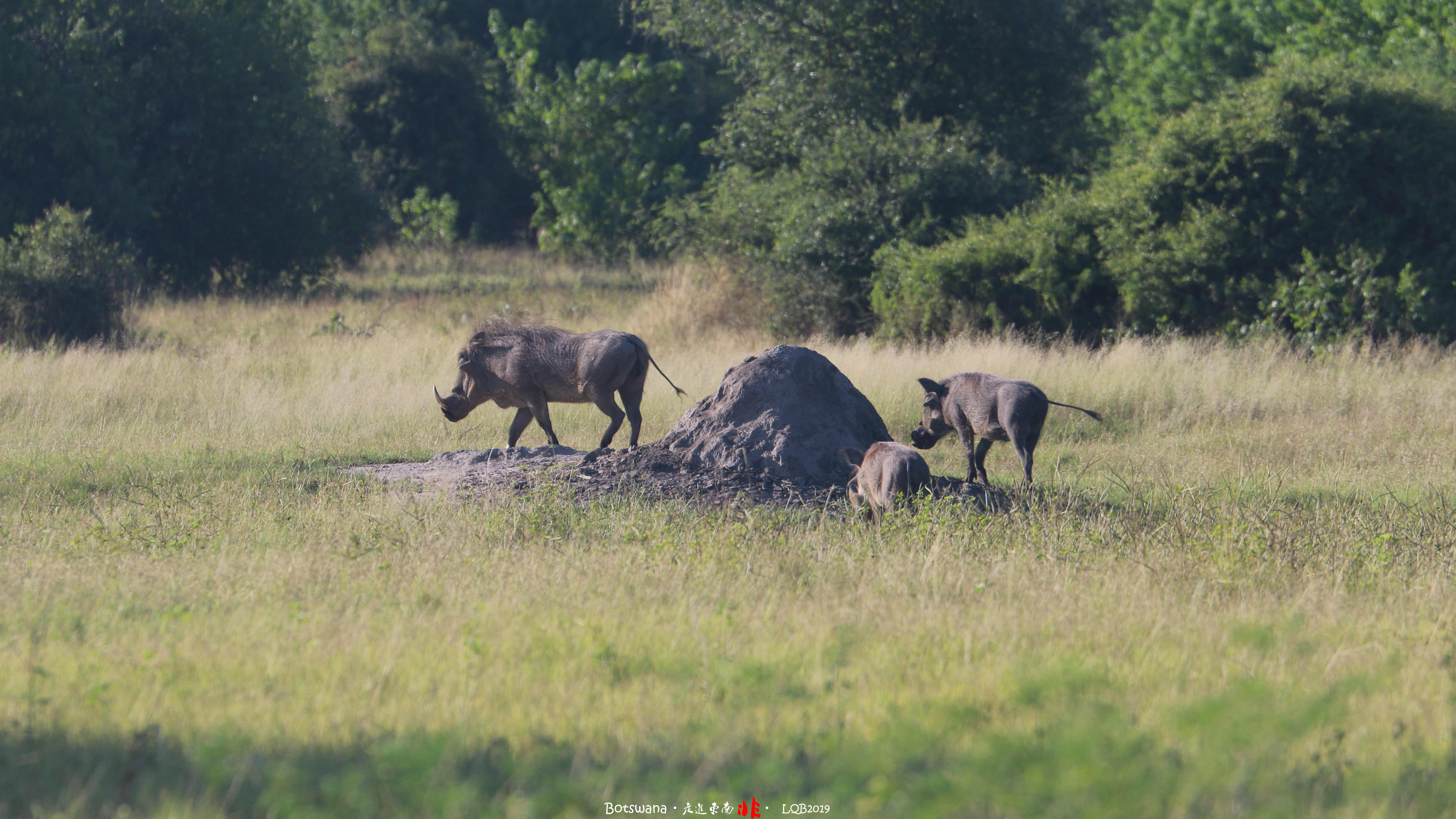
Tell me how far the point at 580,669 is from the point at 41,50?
925 inches

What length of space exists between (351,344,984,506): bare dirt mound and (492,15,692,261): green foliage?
24.9 meters

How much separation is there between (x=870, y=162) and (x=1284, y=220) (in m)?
6.22

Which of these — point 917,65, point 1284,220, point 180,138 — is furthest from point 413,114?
point 1284,220

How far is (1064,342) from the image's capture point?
1612 centimetres

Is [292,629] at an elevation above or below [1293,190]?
below

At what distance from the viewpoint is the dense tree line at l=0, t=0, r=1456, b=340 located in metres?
15.9

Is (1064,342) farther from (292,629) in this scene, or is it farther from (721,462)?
(292,629)

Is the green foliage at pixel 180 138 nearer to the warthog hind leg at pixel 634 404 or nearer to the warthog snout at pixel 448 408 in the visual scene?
the warthog snout at pixel 448 408

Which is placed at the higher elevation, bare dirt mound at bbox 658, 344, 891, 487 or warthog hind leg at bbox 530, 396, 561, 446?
bare dirt mound at bbox 658, 344, 891, 487

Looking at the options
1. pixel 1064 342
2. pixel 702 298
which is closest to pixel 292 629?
pixel 1064 342

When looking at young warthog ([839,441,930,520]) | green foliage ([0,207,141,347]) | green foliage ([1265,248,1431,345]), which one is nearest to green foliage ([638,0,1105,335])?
green foliage ([1265,248,1431,345])

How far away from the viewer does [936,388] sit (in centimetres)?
938

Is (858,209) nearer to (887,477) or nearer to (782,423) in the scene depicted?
(782,423)

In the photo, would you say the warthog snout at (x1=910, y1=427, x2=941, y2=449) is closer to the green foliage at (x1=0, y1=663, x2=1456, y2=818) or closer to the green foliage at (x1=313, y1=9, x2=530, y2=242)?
the green foliage at (x1=0, y1=663, x2=1456, y2=818)
